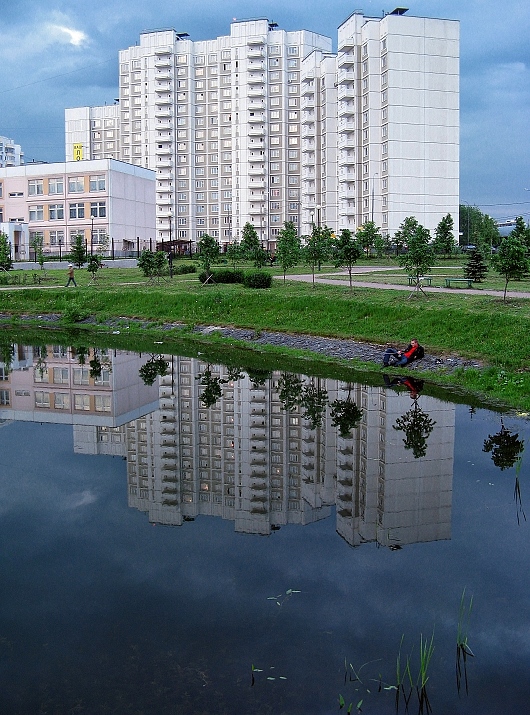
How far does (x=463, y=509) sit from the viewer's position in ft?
30.2

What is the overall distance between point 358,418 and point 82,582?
7632mm

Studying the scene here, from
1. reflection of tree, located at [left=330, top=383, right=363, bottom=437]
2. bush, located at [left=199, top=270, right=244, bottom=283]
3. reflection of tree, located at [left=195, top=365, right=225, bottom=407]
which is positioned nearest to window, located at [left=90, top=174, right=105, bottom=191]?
bush, located at [left=199, top=270, right=244, bottom=283]

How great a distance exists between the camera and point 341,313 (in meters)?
25.2

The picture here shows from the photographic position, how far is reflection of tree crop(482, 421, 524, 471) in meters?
11.1

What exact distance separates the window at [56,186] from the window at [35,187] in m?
0.72

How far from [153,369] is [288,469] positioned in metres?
9.88

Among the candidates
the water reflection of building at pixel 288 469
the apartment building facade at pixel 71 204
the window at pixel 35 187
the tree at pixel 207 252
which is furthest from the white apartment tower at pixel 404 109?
the water reflection of building at pixel 288 469

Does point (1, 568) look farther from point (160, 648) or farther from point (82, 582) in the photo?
point (160, 648)

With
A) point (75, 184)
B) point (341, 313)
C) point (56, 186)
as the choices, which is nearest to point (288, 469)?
point (341, 313)

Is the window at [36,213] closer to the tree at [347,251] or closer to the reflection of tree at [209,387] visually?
the tree at [347,251]

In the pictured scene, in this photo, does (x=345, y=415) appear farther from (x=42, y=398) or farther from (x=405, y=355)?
(x=42, y=398)

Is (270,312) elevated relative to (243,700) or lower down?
elevated

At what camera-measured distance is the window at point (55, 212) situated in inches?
2611

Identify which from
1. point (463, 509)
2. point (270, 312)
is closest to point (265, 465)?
point (463, 509)
